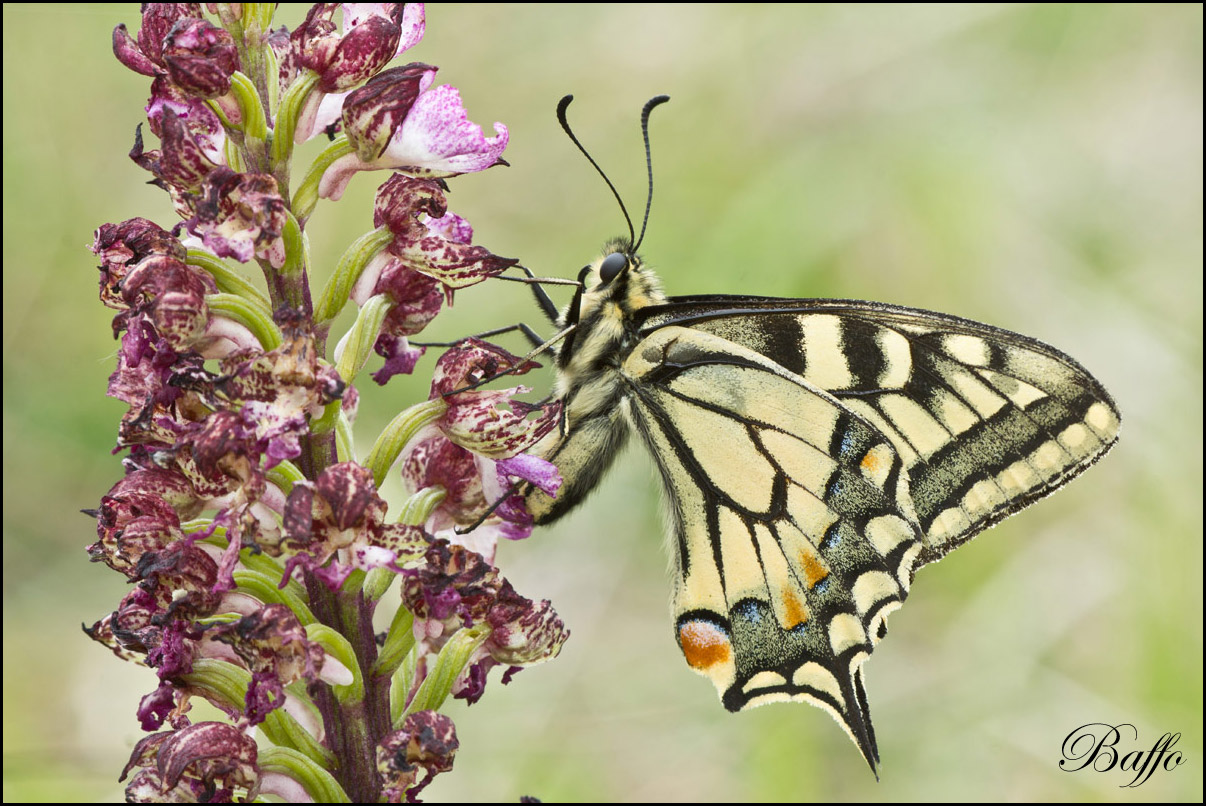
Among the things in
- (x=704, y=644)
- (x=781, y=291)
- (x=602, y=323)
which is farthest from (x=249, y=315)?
(x=781, y=291)

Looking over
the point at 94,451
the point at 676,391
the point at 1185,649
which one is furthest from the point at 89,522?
the point at 1185,649

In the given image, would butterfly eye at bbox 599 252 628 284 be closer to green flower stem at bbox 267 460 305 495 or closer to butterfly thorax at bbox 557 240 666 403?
butterfly thorax at bbox 557 240 666 403

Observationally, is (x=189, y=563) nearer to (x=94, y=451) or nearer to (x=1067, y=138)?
(x=94, y=451)

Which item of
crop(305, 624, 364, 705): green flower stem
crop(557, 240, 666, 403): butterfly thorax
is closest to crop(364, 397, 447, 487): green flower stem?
crop(305, 624, 364, 705): green flower stem

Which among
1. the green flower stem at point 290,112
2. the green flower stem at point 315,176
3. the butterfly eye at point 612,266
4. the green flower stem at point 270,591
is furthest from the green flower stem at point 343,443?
the butterfly eye at point 612,266

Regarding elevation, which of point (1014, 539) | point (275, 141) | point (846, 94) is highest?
point (846, 94)

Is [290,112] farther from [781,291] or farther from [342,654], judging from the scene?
[781,291]

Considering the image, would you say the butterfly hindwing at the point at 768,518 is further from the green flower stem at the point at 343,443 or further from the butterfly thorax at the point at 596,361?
the green flower stem at the point at 343,443
